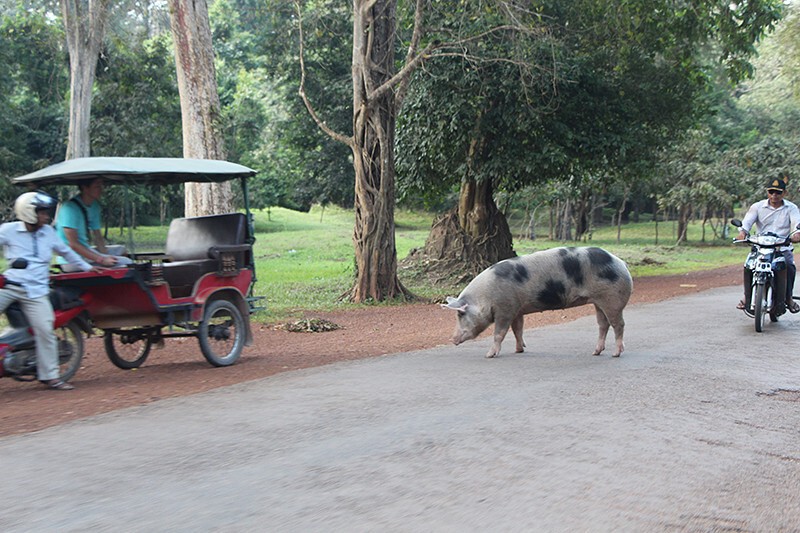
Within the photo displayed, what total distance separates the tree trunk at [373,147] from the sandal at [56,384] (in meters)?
9.24

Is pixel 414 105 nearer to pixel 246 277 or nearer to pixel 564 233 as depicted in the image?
pixel 246 277

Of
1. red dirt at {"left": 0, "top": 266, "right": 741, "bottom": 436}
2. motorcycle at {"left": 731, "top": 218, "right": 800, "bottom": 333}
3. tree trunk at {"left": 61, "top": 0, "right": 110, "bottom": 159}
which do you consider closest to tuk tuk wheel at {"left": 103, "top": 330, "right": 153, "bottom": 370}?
red dirt at {"left": 0, "top": 266, "right": 741, "bottom": 436}

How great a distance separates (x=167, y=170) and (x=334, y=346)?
11.6 feet

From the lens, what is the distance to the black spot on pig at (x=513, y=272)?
31.7 feet

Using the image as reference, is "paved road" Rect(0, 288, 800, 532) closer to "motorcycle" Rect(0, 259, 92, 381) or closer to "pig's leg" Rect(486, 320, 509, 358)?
"pig's leg" Rect(486, 320, 509, 358)

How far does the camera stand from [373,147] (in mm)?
16688

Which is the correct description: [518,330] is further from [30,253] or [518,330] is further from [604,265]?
[30,253]

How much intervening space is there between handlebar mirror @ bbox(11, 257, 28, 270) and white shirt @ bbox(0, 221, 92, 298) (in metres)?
0.02

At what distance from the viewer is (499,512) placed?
4.50m

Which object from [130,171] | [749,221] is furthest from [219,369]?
[749,221]

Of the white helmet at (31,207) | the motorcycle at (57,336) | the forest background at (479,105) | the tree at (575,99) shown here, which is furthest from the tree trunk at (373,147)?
the white helmet at (31,207)

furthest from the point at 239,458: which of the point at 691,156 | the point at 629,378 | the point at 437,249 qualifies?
the point at 691,156

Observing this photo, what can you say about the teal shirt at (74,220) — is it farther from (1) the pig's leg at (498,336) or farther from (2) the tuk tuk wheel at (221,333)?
(1) the pig's leg at (498,336)

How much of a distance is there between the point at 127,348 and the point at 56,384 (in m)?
1.79
